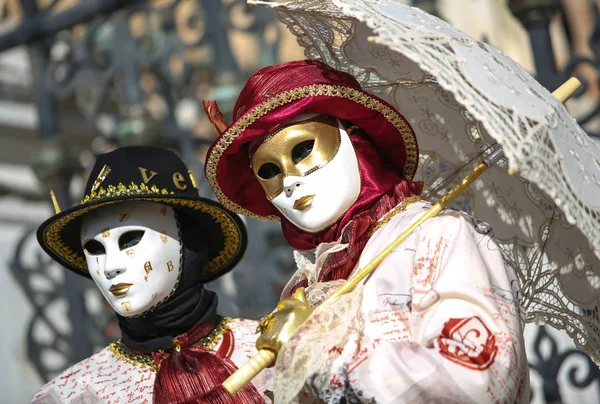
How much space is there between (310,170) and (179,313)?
2.55 ft

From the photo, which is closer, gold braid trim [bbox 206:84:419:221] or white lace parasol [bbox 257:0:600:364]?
white lace parasol [bbox 257:0:600:364]

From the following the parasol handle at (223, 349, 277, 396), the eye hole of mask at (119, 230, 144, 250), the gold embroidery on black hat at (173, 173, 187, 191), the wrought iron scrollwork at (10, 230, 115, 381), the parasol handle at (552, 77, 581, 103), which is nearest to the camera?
the parasol handle at (223, 349, 277, 396)

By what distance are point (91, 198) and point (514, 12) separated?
269 centimetres

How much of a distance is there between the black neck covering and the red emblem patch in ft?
3.81

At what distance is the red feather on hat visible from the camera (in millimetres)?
3236

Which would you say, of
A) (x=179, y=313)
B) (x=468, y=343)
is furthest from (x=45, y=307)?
(x=468, y=343)

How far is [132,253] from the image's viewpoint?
335 cm

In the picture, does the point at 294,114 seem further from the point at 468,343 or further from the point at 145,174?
the point at 468,343

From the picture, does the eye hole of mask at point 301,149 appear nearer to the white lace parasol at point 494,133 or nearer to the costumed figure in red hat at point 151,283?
the white lace parasol at point 494,133

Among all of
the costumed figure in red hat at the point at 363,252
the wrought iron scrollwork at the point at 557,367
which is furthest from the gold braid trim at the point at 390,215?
the wrought iron scrollwork at the point at 557,367

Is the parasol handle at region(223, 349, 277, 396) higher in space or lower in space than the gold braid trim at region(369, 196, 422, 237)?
lower

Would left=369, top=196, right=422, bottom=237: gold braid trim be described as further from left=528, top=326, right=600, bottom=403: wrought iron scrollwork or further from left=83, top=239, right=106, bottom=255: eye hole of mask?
left=528, top=326, right=600, bottom=403: wrought iron scrollwork

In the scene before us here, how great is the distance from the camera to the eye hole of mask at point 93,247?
3.41 meters

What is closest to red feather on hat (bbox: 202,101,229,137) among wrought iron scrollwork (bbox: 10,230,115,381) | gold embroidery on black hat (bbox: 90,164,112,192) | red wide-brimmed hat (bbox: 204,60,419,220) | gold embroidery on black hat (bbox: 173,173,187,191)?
red wide-brimmed hat (bbox: 204,60,419,220)
